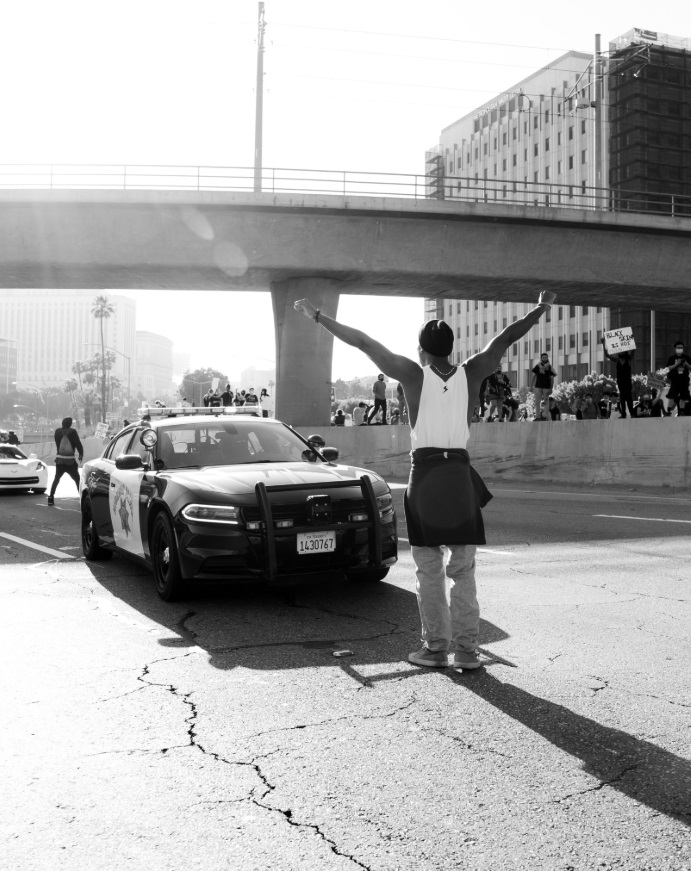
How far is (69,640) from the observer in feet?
20.7

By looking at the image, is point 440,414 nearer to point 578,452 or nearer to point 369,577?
point 369,577

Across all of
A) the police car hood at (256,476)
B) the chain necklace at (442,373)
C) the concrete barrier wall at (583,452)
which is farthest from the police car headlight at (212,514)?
the concrete barrier wall at (583,452)

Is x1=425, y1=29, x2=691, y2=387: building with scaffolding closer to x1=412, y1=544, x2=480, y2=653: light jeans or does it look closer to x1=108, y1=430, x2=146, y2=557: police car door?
x1=108, y1=430, x2=146, y2=557: police car door

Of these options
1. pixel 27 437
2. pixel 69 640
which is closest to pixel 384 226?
pixel 69 640

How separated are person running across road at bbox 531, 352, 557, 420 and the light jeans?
1873 cm

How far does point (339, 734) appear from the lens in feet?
14.1

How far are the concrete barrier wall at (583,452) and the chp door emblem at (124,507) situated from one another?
43.5 feet

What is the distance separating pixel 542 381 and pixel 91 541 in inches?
629

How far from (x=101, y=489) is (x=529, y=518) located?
6.75 meters

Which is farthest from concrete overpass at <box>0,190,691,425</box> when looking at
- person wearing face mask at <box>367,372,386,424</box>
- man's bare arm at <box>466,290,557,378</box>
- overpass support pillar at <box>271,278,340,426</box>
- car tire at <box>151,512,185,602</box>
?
man's bare arm at <box>466,290,557,378</box>

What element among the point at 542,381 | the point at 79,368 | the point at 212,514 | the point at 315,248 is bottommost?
the point at 212,514

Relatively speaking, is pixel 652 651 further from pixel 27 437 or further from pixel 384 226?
pixel 27 437

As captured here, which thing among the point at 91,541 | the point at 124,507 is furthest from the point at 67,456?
the point at 124,507

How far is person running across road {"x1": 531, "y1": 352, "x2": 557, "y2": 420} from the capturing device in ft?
77.9
